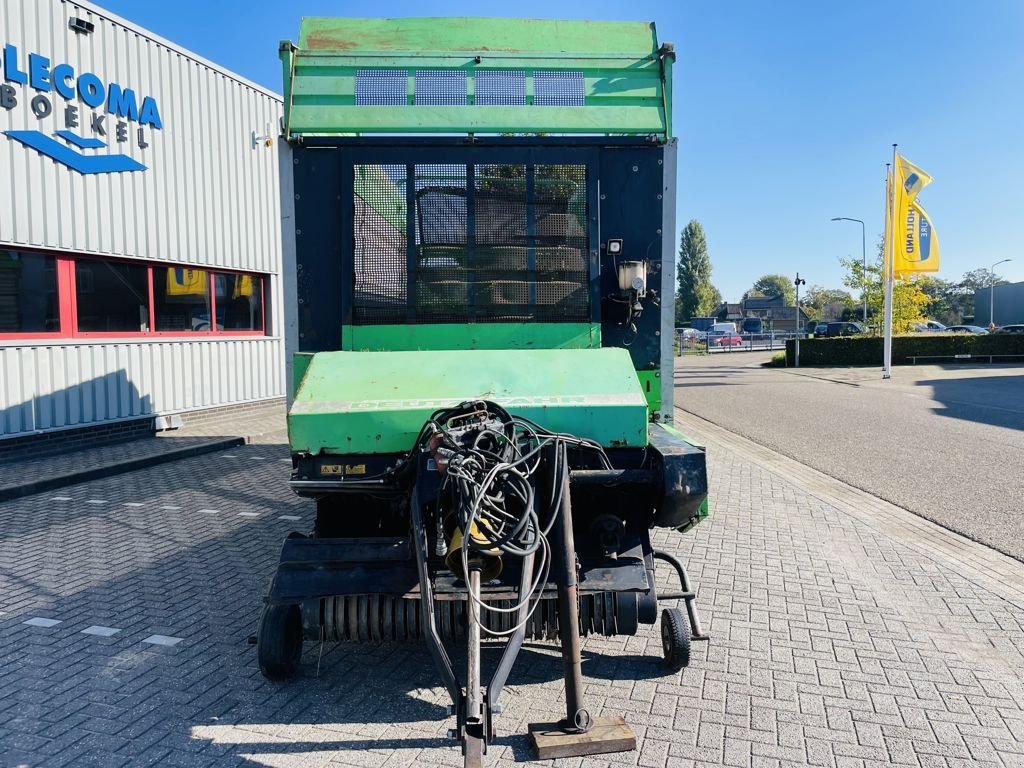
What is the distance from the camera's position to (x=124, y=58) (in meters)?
11.2

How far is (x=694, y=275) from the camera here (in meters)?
94.4

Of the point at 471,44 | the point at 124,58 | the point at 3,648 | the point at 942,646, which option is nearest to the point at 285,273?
the point at 471,44

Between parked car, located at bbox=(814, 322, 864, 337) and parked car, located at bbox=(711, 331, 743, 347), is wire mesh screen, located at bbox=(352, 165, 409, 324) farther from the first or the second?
parked car, located at bbox=(814, 322, 864, 337)

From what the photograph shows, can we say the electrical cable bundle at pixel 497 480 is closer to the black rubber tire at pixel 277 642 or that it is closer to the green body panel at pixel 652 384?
the black rubber tire at pixel 277 642

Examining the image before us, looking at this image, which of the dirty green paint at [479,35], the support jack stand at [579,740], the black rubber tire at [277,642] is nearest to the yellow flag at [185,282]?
the dirty green paint at [479,35]

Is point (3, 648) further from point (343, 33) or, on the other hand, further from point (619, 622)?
point (343, 33)

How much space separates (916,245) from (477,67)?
22.6 meters

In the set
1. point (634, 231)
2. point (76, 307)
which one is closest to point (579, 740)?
point (634, 231)

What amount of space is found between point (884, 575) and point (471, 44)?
4837 millimetres

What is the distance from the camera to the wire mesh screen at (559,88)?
5090mm

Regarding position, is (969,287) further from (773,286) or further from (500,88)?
(500,88)

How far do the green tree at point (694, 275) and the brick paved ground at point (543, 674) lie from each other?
87658 mm

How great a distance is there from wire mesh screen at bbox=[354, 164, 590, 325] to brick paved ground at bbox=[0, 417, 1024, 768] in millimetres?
2084

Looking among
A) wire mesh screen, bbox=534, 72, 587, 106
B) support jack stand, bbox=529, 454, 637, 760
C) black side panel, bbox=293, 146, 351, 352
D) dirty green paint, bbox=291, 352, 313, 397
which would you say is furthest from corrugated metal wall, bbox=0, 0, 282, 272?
support jack stand, bbox=529, 454, 637, 760
